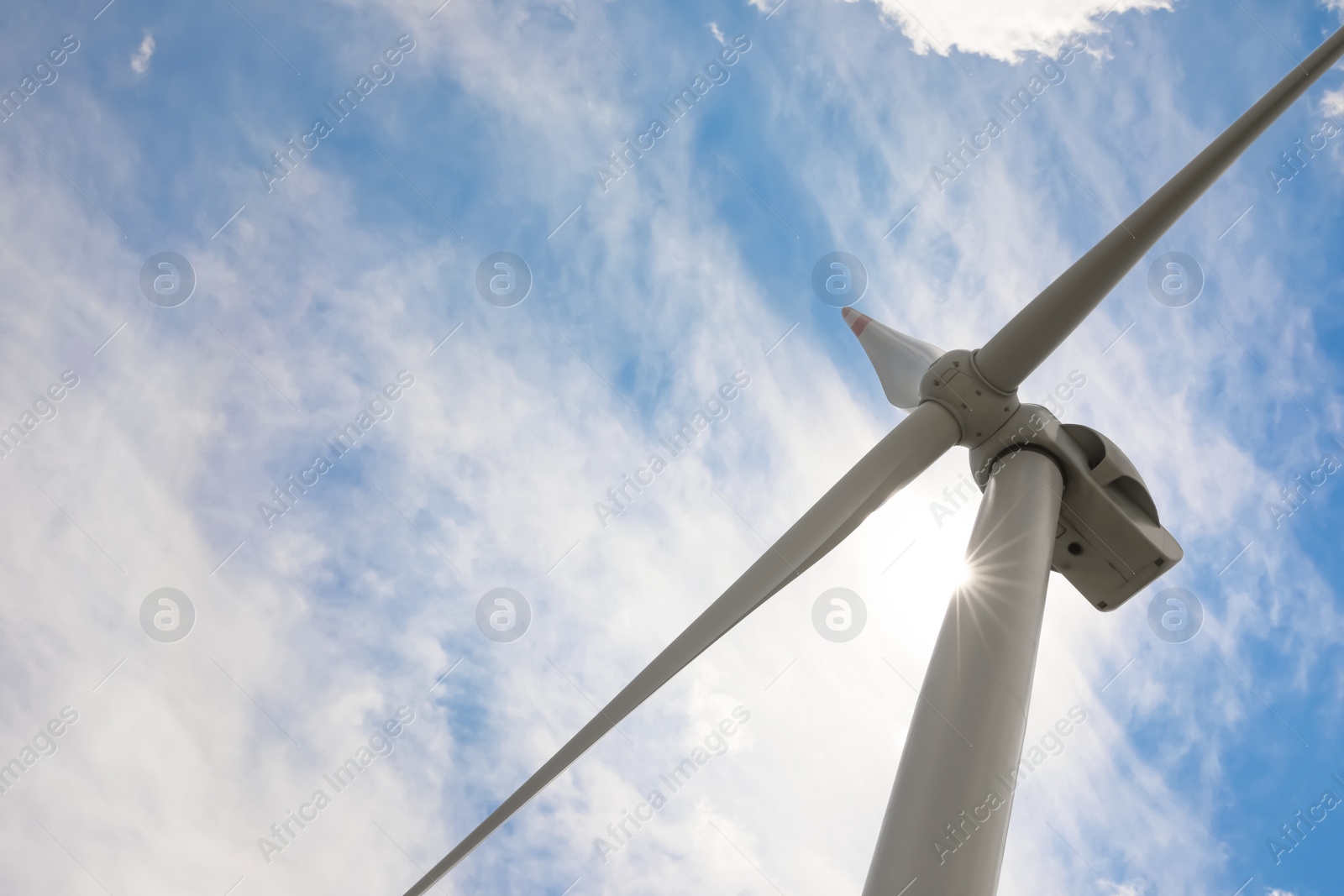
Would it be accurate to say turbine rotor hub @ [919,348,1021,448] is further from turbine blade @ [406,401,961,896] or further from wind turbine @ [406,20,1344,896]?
turbine blade @ [406,401,961,896]

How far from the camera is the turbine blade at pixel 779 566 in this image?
10.3m

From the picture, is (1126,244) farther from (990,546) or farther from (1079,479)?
(990,546)

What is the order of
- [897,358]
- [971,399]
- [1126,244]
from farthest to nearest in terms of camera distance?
[897,358] < [971,399] < [1126,244]

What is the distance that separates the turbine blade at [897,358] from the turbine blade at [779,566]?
2.30 meters

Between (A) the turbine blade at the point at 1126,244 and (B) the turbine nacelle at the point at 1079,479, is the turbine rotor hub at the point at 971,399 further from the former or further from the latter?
(A) the turbine blade at the point at 1126,244

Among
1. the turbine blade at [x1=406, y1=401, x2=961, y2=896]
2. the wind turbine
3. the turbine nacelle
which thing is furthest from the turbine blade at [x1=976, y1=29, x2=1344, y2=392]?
the turbine blade at [x1=406, y1=401, x2=961, y2=896]

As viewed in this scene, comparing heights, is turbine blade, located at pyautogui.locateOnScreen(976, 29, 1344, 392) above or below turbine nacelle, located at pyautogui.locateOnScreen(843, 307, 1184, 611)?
above

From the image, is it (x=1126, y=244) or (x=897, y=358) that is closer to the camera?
(x=1126, y=244)

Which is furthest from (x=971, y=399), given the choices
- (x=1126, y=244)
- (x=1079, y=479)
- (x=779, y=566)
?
(x=779, y=566)

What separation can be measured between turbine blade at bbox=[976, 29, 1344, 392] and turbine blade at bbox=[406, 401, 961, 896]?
1363mm

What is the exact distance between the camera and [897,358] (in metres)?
13.6

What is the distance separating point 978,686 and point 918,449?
397cm

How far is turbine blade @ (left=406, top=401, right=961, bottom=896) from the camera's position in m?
10.3

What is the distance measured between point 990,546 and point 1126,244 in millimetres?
3934
